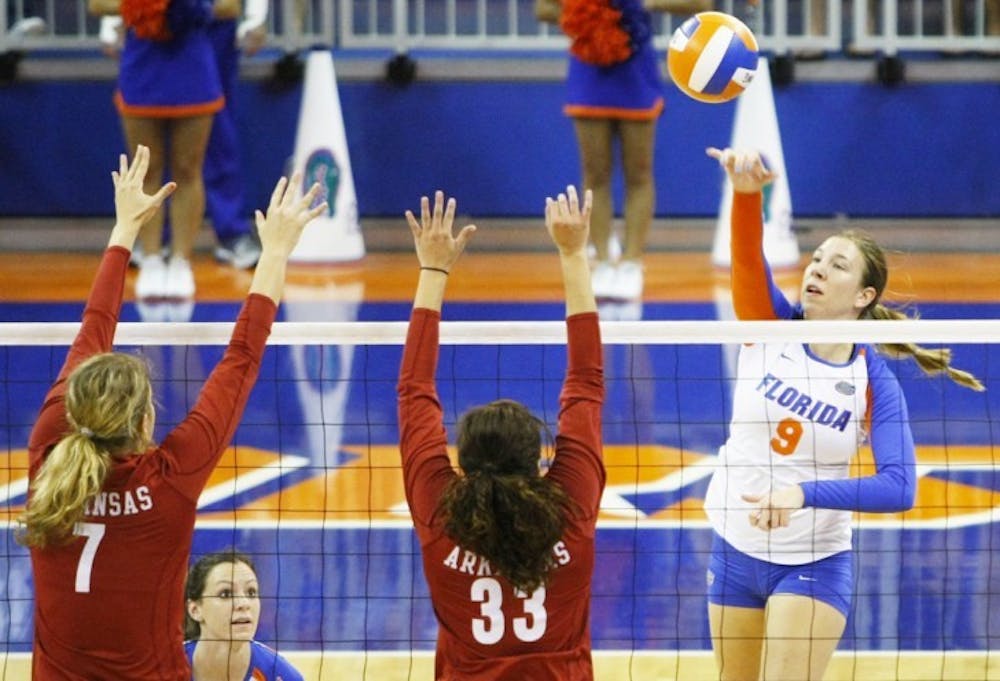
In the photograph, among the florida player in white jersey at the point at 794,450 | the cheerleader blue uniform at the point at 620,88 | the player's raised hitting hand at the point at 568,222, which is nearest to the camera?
the player's raised hitting hand at the point at 568,222

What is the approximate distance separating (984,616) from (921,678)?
71cm

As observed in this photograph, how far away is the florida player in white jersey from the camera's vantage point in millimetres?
4395

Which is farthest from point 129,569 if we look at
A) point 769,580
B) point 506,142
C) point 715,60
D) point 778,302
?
point 506,142

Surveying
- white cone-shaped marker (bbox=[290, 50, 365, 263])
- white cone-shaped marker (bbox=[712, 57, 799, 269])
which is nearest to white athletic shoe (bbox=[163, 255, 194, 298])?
white cone-shaped marker (bbox=[290, 50, 365, 263])

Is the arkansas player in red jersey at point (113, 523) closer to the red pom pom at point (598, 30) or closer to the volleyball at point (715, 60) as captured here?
the volleyball at point (715, 60)

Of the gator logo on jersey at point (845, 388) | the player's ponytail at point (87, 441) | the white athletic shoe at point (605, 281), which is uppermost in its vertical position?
the player's ponytail at point (87, 441)

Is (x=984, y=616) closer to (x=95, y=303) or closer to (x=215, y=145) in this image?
(x=95, y=303)

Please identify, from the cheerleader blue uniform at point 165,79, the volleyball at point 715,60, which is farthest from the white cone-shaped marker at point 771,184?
the volleyball at point 715,60

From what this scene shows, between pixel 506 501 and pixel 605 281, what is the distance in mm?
7310

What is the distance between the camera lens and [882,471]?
427 centimetres

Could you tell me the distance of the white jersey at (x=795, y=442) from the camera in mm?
4473

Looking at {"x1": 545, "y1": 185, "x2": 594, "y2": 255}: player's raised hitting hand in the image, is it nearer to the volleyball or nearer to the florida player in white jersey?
the florida player in white jersey

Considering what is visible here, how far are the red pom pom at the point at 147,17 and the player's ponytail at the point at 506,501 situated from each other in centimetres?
746

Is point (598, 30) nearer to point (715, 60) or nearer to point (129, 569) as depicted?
point (715, 60)
